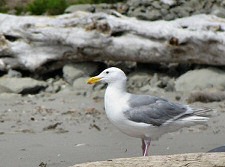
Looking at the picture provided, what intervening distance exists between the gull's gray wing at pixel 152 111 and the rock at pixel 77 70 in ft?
18.2

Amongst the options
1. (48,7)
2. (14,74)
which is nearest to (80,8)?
(48,7)

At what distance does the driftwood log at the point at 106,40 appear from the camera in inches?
528

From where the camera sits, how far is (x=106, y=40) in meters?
13.5

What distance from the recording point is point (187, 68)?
13969mm

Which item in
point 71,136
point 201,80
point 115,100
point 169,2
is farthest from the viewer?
point 169,2

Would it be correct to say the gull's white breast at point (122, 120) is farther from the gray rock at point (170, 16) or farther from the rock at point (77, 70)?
the gray rock at point (170, 16)

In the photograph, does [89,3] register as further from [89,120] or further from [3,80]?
[89,120]

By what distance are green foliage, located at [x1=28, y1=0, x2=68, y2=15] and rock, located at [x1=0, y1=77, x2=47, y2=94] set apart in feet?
17.1

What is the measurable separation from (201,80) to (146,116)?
206 inches

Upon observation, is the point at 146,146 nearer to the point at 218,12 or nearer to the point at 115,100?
the point at 115,100

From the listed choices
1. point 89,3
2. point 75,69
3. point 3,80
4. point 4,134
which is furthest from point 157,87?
point 89,3

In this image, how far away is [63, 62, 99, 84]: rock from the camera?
1383cm

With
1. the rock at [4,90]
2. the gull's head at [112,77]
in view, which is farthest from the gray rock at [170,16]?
the gull's head at [112,77]

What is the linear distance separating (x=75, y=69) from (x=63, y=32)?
0.74 meters
